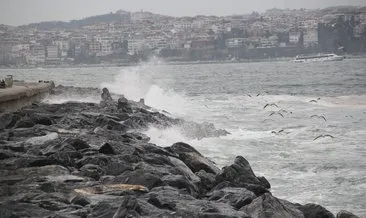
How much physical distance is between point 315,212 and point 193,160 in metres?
3.49

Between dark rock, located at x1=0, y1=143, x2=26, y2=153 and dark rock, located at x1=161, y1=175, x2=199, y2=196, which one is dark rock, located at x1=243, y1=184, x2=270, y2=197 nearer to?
dark rock, located at x1=161, y1=175, x2=199, y2=196

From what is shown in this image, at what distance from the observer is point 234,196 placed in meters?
7.48

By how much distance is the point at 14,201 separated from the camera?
269 inches

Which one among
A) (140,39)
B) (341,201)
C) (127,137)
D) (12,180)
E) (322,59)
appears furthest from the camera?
(140,39)

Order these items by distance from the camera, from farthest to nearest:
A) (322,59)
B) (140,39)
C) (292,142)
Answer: (140,39), (322,59), (292,142)

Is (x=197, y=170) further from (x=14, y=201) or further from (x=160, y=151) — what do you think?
(x=14, y=201)

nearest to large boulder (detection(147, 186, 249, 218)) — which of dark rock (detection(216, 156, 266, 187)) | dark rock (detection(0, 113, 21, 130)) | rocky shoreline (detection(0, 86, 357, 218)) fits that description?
rocky shoreline (detection(0, 86, 357, 218))

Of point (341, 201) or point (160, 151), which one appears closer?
point (341, 201)

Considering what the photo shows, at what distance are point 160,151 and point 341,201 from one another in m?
3.19

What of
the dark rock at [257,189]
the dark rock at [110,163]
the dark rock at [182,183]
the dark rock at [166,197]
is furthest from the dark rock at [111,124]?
the dark rock at [166,197]

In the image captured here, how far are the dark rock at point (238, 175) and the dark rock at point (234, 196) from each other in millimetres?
571

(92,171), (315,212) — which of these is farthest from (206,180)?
(315,212)

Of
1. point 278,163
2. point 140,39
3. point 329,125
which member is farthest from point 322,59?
point 278,163

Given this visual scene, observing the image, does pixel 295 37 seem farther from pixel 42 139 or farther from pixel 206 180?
pixel 206 180
